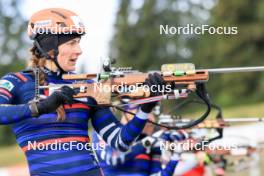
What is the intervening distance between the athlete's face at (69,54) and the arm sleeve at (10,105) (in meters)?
0.35

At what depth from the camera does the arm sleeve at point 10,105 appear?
4.62m

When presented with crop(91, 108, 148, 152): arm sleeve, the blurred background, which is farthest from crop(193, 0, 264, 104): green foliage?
crop(91, 108, 148, 152): arm sleeve

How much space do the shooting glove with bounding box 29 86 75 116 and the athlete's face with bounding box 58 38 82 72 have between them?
0.40 metres

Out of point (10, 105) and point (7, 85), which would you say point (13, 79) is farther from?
point (10, 105)

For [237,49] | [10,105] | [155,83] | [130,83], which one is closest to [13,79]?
[10,105]

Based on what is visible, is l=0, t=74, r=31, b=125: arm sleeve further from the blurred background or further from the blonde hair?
the blurred background

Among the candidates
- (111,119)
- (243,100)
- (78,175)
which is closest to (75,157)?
(78,175)

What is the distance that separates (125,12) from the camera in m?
49.0

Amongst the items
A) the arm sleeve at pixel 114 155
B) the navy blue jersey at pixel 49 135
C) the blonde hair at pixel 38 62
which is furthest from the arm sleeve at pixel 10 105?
the arm sleeve at pixel 114 155

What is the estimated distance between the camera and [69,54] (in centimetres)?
503

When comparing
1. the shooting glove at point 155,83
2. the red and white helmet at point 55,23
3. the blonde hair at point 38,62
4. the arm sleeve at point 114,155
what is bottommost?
the arm sleeve at point 114,155

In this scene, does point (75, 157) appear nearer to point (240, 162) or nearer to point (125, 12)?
point (240, 162)

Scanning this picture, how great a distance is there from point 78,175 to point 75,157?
126 millimetres

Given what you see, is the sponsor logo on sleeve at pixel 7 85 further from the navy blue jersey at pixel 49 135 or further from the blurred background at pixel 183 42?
the blurred background at pixel 183 42
